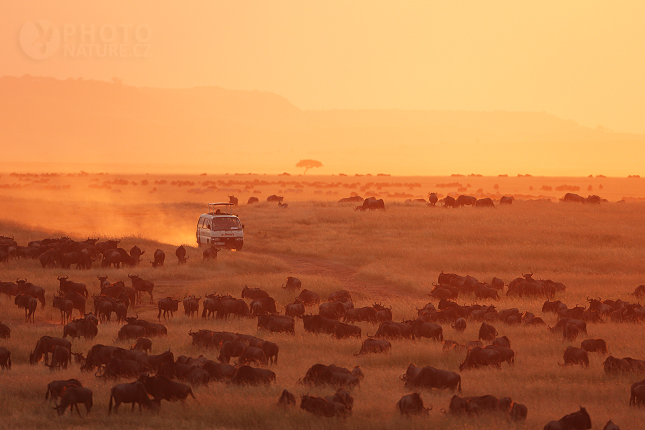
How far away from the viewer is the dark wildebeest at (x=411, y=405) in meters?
12.5

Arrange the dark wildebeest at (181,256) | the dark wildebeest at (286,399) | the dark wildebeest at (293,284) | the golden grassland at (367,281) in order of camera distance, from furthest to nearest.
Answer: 1. the dark wildebeest at (181,256)
2. the dark wildebeest at (293,284)
3. the golden grassland at (367,281)
4. the dark wildebeest at (286,399)

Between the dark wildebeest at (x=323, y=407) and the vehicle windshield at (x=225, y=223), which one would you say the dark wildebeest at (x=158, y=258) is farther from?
the dark wildebeest at (x=323, y=407)

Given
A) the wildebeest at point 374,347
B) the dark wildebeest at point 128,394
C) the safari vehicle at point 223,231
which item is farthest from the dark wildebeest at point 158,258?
the dark wildebeest at point 128,394

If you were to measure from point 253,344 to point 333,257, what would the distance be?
20642mm

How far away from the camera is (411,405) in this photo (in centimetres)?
1254

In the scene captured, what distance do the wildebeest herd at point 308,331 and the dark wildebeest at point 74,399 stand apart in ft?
0.06

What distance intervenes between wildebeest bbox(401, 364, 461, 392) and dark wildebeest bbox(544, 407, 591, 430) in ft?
9.53

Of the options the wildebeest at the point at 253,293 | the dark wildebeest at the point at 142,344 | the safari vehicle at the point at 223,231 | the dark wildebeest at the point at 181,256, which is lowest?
the dark wildebeest at the point at 142,344

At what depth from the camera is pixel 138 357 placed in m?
15.3

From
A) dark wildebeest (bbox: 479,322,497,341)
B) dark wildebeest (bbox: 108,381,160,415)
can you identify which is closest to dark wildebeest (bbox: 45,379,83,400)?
dark wildebeest (bbox: 108,381,160,415)

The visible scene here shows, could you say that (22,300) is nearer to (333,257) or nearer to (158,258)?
(158,258)

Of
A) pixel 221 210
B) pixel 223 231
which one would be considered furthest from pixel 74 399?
pixel 221 210

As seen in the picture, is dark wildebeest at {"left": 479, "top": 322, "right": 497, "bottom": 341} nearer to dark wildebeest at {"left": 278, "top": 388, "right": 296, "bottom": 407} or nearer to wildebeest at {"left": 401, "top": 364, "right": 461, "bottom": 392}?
wildebeest at {"left": 401, "top": 364, "right": 461, "bottom": 392}

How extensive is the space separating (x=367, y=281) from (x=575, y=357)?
15142 mm
